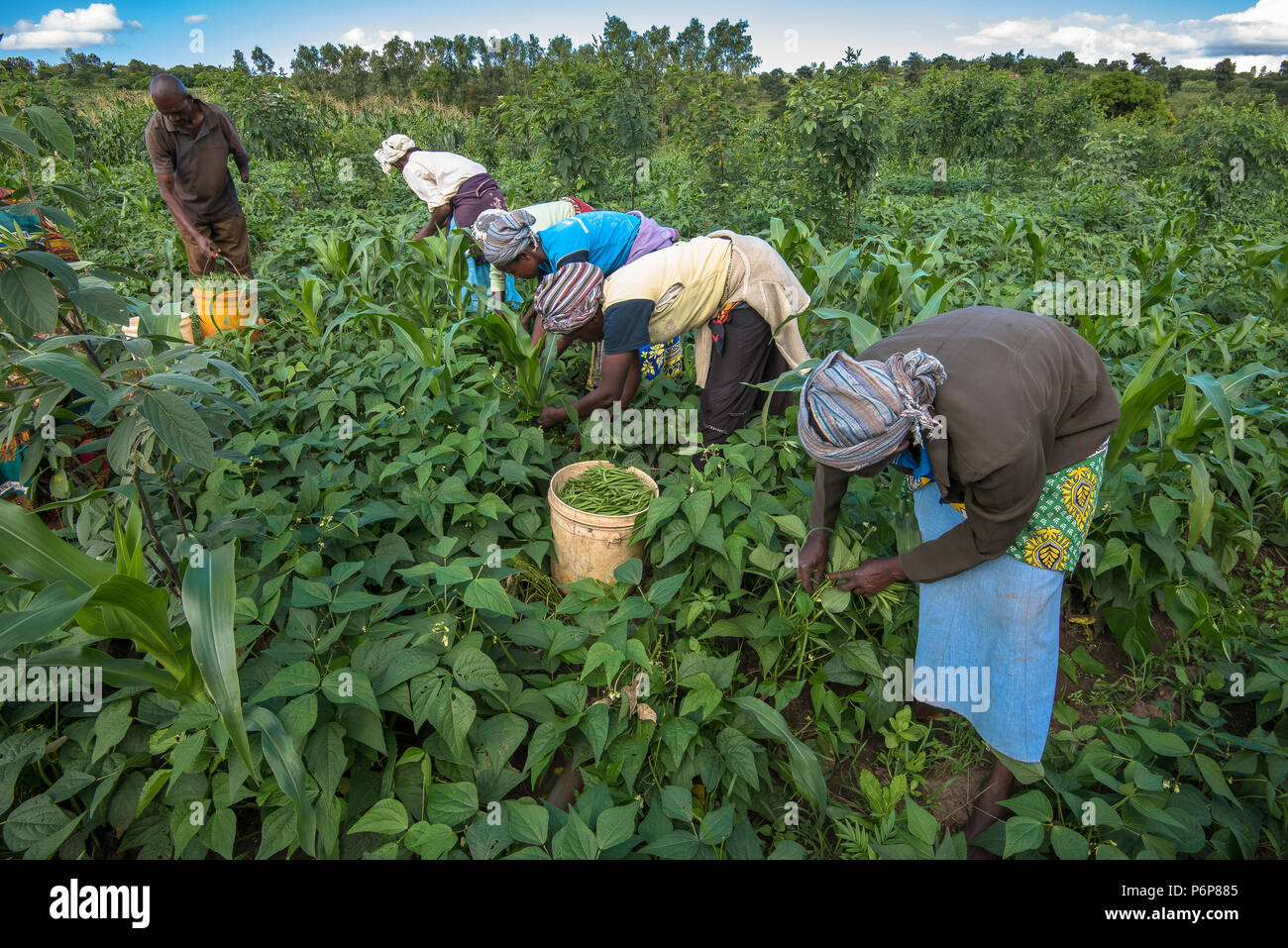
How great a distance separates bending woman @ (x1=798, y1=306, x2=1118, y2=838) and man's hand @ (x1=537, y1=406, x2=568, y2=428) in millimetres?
1290

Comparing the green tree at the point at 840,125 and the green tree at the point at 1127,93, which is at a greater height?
the green tree at the point at 1127,93

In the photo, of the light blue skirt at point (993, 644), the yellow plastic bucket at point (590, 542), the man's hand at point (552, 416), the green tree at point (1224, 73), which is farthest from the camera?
the green tree at point (1224, 73)

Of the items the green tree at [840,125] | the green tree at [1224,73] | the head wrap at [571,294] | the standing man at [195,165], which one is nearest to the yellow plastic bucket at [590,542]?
the head wrap at [571,294]

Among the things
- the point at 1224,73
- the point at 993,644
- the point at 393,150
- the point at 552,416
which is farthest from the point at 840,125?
the point at 1224,73

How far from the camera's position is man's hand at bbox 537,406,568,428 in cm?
301

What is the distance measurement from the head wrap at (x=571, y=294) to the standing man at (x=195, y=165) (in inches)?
109

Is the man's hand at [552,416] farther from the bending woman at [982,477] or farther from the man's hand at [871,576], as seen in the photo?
the man's hand at [871,576]

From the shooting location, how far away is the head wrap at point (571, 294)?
270 cm

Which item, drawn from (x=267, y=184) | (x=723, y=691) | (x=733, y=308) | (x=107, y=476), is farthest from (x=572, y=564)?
(x=267, y=184)

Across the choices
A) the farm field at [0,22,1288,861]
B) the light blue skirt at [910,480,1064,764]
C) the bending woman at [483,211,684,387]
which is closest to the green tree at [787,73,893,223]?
the farm field at [0,22,1288,861]

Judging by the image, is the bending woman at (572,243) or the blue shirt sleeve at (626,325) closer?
the blue shirt sleeve at (626,325)

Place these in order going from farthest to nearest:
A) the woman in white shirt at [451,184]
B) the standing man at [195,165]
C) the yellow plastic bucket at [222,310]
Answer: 1. the woman in white shirt at [451,184]
2. the standing man at [195,165]
3. the yellow plastic bucket at [222,310]

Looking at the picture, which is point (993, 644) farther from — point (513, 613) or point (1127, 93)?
point (1127, 93)
